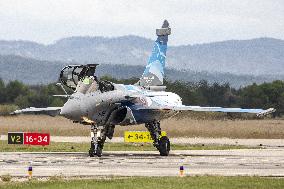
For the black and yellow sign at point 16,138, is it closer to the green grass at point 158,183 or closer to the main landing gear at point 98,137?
the main landing gear at point 98,137

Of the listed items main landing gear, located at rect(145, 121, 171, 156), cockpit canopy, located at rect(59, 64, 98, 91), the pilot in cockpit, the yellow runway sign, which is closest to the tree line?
the yellow runway sign

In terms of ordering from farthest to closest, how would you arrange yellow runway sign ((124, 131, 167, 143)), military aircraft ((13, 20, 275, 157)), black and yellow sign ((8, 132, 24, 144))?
1. yellow runway sign ((124, 131, 167, 143))
2. black and yellow sign ((8, 132, 24, 144))
3. military aircraft ((13, 20, 275, 157))

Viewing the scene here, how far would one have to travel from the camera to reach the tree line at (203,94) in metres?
85.9

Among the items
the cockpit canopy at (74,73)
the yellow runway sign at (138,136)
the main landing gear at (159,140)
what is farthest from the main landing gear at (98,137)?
the yellow runway sign at (138,136)

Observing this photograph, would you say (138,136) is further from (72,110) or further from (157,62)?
(72,110)

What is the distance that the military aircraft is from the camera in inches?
1746

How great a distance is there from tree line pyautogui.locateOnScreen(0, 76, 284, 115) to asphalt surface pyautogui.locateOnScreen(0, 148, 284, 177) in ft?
116

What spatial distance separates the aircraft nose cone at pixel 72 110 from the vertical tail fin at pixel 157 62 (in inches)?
418

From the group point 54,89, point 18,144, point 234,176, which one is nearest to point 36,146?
point 18,144

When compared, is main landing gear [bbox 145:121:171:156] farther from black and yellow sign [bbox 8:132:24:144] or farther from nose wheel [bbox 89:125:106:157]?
black and yellow sign [bbox 8:132:24:144]

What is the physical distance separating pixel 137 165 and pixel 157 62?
1633cm

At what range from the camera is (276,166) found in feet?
131

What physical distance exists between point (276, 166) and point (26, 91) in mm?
90525

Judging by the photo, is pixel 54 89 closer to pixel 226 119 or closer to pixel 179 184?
pixel 226 119
